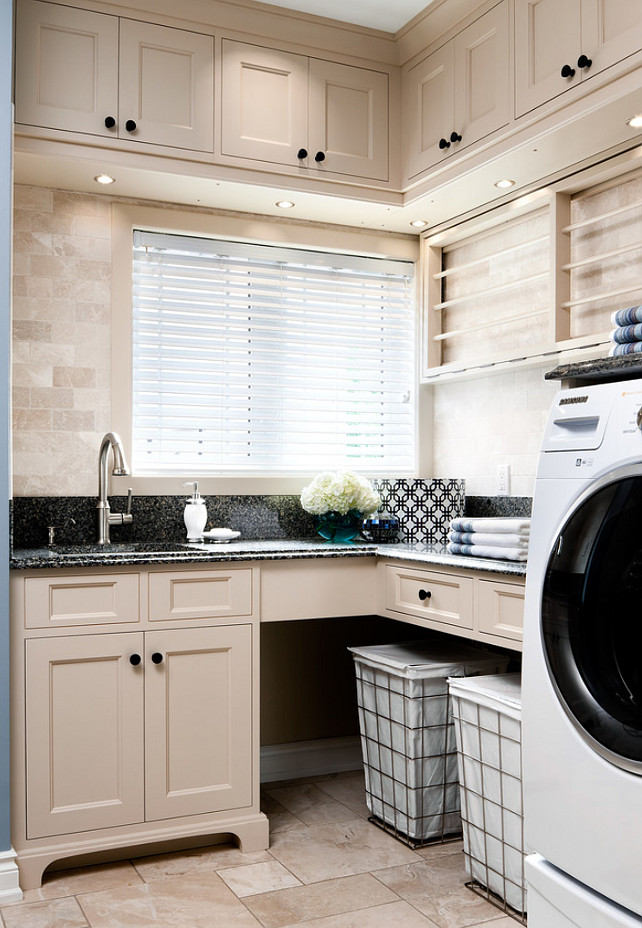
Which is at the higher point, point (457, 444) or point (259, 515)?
point (457, 444)

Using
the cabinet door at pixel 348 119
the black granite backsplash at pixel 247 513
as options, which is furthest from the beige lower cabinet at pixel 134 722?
the cabinet door at pixel 348 119

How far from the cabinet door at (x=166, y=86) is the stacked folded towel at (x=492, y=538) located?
151 centimetres

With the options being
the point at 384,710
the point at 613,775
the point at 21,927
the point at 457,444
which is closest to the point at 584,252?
the point at 457,444

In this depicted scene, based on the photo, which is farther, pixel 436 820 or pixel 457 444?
pixel 457 444

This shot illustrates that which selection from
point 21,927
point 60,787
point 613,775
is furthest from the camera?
point 60,787

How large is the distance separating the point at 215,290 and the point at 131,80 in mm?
823

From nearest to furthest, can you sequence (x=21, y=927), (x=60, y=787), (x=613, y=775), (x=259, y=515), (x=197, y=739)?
(x=613, y=775)
(x=21, y=927)
(x=60, y=787)
(x=197, y=739)
(x=259, y=515)

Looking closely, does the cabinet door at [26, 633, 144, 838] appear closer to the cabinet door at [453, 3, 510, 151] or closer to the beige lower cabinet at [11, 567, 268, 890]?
the beige lower cabinet at [11, 567, 268, 890]

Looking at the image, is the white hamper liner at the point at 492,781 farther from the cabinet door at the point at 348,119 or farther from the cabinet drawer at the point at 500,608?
the cabinet door at the point at 348,119

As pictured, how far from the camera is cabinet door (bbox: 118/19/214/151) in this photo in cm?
283

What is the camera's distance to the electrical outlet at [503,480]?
324 centimetres

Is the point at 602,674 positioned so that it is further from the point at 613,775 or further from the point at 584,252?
the point at 584,252

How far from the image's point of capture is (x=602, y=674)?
1.62 m

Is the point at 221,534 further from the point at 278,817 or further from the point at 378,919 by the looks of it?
the point at 378,919
